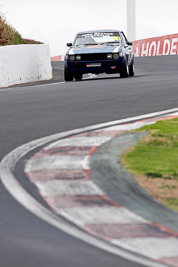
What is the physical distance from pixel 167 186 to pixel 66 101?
815cm

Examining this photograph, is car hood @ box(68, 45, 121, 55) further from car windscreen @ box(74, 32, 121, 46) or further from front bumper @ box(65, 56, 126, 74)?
car windscreen @ box(74, 32, 121, 46)

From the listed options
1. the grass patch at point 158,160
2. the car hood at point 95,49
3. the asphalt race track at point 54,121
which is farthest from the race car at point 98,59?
the grass patch at point 158,160

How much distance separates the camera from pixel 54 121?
11133 mm

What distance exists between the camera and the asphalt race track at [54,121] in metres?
4.57

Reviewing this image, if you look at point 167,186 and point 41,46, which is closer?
point 167,186

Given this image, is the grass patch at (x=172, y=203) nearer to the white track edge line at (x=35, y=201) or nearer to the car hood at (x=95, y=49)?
Result: the white track edge line at (x=35, y=201)

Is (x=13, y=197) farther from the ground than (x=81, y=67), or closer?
farther from the ground

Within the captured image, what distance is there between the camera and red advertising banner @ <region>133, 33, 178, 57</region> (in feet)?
142

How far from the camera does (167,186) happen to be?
21.1ft

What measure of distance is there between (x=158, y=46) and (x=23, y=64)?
22.9m

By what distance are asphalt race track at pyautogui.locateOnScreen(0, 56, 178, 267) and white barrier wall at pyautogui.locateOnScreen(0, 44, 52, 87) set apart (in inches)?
36.2

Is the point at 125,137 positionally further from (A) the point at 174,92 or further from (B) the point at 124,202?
(A) the point at 174,92

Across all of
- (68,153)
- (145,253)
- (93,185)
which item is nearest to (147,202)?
(93,185)

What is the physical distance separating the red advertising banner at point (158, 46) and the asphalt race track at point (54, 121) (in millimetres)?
17845
